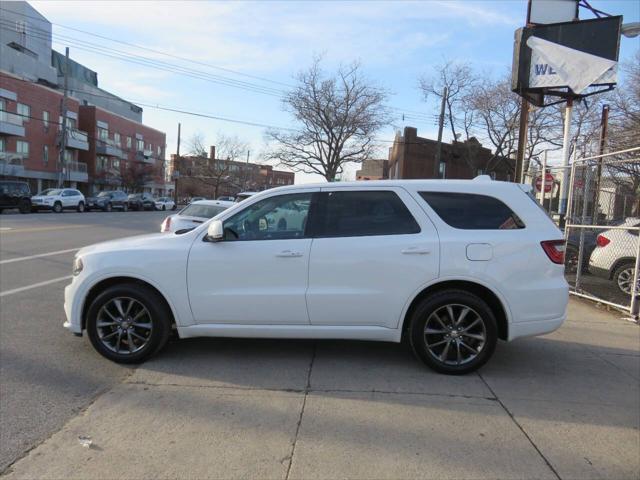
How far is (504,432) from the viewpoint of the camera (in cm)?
357

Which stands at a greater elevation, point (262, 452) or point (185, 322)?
point (185, 322)

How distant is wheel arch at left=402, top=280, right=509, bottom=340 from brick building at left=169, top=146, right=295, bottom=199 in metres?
74.0

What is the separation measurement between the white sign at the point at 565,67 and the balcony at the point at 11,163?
140 ft

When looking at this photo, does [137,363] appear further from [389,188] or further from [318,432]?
[389,188]

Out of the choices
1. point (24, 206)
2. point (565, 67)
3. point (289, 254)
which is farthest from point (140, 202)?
point (289, 254)

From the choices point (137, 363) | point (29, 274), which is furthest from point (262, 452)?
point (29, 274)

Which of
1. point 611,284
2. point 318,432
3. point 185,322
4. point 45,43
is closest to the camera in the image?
point 318,432

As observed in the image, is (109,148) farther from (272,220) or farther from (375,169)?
(272,220)

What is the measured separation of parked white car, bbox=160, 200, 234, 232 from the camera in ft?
37.7

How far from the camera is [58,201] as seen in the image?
3331cm

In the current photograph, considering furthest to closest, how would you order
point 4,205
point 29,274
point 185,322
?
point 4,205 < point 29,274 < point 185,322

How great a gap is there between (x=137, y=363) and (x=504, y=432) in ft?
10.9

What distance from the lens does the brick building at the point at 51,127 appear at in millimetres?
43719

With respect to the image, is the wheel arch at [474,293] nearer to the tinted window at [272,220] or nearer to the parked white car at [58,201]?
the tinted window at [272,220]
